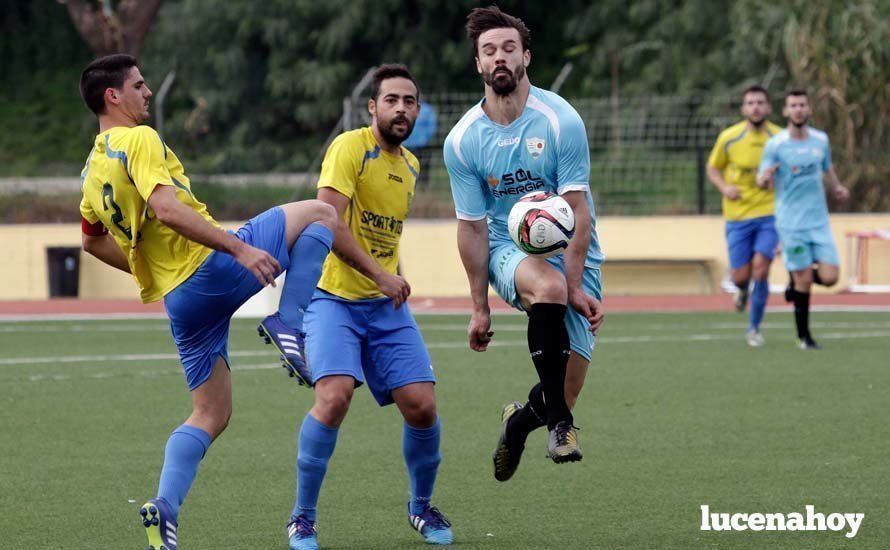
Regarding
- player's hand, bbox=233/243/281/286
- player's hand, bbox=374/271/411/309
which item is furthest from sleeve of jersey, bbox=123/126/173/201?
player's hand, bbox=374/271/411/309

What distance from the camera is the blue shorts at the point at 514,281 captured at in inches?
290

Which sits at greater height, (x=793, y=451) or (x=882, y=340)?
(x=793, y=451)

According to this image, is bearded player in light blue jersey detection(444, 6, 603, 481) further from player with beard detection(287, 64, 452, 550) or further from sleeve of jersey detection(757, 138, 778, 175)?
sleeve of jersey detection(757, 138, 778, 175)

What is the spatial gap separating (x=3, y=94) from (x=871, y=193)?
25.8 metres

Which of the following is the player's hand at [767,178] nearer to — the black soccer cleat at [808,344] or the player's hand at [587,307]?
the black soccer cleat at [808,344]

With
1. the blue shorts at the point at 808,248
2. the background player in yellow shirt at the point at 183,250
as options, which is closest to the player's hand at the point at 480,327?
the background player in yellow shirt at the point at 183,250

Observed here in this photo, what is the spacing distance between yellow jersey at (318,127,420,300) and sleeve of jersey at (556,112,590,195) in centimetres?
76

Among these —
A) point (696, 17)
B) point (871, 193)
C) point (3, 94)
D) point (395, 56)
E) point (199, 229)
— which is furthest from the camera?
point (3, 94)

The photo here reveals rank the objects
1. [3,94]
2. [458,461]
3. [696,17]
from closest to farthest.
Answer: [458,461]
[696,17]
[3,94]

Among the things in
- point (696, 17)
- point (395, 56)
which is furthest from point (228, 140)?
point (696, 17)

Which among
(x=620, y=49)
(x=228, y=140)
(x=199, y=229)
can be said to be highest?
(x=199, y=229)

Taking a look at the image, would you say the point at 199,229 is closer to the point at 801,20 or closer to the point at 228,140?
the point at 801,20

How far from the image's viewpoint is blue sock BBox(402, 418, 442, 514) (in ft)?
23.7

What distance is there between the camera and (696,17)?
33812 millimetres
